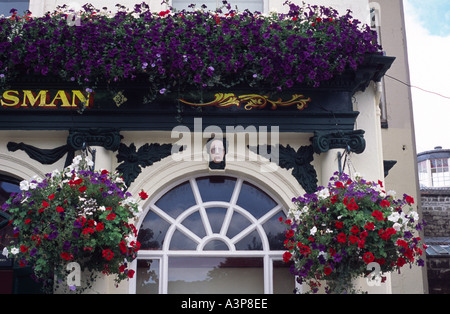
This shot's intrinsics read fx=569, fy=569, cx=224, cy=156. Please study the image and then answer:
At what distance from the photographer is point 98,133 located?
22.9 feet

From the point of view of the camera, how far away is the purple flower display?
21.8ft

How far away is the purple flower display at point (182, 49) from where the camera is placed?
21.8ft

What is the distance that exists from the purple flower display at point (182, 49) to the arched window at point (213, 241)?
1429 mm

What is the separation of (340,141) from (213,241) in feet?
6.59

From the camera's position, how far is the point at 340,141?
275 inches

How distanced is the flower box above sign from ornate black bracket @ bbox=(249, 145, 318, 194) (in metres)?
2.25

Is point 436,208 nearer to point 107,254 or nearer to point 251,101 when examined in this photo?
point 251,101

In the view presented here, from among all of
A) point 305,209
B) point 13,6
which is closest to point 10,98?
point 13,6

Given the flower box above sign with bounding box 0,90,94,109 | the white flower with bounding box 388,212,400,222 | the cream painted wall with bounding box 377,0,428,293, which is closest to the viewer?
the white flower with bounding box 388,212,400,222

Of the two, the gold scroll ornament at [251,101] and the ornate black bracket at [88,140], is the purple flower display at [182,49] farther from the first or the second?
the ornate black bracket at [88,140]

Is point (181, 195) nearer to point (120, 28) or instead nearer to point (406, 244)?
point (120, 28)

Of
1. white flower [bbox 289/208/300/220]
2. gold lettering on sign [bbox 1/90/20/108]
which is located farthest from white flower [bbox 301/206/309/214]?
gold lettering on sign [bbox 1/90/20/108]

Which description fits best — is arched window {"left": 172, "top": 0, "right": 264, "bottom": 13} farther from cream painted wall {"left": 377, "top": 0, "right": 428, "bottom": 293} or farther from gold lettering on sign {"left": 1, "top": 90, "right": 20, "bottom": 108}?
cream painted wall {"left": 377, "top": 0, "right": 428, "bottom": 293}

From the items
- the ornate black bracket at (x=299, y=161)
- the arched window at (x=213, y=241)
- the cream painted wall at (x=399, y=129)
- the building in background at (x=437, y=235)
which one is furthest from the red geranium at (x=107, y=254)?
the building in background at (x=437, y=235)
